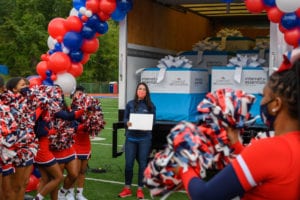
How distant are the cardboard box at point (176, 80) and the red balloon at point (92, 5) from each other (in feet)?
4.07

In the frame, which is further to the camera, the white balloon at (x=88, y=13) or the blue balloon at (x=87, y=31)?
the blue balloon at (x=87, y=31)

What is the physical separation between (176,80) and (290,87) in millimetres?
5788

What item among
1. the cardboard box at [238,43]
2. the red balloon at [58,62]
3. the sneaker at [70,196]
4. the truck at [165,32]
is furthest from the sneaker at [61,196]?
the cardboard box at [238,43]

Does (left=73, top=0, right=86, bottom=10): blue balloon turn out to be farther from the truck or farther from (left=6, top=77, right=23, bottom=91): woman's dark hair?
(left=6, top=77, right=23, bottom=91): woman's dark hair

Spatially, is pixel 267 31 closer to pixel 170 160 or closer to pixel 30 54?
pixel 170 160

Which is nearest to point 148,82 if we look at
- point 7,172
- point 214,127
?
point 7,172

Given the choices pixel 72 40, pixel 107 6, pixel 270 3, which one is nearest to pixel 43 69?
pixel 72 40

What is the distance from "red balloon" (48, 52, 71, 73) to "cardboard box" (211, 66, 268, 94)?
2.13 meters

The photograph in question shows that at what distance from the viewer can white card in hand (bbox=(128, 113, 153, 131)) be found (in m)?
6.63

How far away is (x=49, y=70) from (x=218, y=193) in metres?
5.76

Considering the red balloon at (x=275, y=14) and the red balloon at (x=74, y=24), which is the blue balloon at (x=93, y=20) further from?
the red balloon at (x=275, y=14)

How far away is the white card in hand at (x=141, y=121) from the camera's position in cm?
663

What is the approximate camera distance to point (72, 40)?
7074 mm

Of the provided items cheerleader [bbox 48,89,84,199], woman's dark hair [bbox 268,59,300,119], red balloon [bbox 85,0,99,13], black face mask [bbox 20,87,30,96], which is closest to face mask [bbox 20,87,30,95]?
black face mask [bbox 20,87,30,96]
